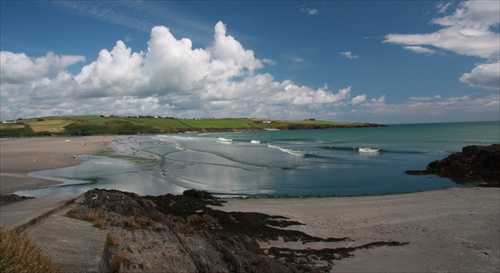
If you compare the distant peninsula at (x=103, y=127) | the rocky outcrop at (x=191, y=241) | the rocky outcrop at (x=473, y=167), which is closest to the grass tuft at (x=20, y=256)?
the rocky outcrop at (x=191, y=241)

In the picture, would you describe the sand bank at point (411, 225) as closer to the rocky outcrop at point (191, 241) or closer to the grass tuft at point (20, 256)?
the rocky outcrop at point (191, 241)

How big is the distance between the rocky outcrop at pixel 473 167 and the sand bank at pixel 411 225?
17.1 ft

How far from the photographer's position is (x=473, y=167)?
3052 centimetres

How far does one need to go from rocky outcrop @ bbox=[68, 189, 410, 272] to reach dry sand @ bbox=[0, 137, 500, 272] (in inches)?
35.2

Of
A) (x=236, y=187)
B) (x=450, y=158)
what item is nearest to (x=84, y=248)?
(x=236, y=187)

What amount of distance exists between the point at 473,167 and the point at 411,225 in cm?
2039

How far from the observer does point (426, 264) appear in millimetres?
10961

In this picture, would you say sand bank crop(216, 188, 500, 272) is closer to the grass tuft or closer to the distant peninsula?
the grass tuft

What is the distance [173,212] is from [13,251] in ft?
36.5

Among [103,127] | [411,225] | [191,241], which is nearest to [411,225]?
[411,225]

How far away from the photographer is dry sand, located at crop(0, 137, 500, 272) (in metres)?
11.1

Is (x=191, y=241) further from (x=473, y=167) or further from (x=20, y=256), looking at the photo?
(x=473, y=167)

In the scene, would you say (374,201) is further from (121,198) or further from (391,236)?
(121,198)

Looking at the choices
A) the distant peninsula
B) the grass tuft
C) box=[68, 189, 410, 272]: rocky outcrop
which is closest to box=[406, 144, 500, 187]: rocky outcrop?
box=[68, 189, 410, 272]: rocky outcrop
